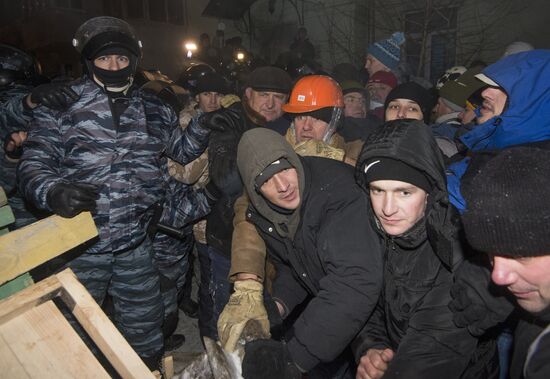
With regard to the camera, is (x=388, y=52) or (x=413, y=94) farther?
(x=388, y=52)

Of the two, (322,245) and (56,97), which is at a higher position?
(56,97)

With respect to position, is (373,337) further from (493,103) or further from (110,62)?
(110,62)

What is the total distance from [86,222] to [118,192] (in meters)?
0.71

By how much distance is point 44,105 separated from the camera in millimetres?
2533

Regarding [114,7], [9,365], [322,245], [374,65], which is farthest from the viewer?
[114,7]

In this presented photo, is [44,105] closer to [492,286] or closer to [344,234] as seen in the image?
[344,234]

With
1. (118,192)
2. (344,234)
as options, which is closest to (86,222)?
(118,192)

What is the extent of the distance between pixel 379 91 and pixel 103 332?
4220mm

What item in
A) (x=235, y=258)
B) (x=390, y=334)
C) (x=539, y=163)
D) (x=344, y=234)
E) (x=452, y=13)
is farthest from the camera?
(x=452, y=13)

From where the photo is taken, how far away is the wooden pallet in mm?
1217

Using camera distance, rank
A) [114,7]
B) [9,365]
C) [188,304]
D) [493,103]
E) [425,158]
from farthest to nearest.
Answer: [114,7] < [188,304] < [493,103] < [425,158] < [9,365]

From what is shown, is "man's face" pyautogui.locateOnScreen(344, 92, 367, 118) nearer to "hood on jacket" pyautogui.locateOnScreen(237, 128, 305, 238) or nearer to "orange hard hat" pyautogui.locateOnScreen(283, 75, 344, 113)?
"orange hard hat" pyautogui.locateOnScreen(283, 75, 344, 113)

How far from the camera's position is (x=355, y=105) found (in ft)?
13.5

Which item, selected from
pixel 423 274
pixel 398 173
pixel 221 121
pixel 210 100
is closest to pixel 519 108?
pixel 398 173
